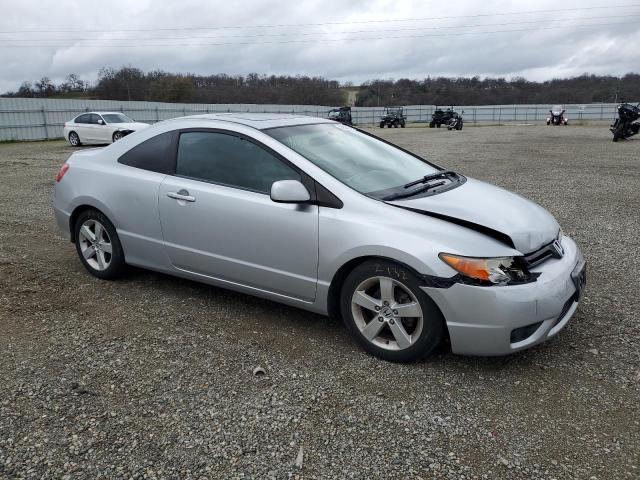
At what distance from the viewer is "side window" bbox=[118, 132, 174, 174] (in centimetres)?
425

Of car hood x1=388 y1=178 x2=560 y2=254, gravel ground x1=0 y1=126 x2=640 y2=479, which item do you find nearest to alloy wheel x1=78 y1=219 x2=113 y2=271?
gravel ground x1=0 y1=126 x2=640 y2=479

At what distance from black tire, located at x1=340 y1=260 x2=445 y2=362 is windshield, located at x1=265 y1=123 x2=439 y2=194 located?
586 millimetres

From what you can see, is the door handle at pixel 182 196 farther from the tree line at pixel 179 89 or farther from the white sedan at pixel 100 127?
Answer: the tree line at pixel 179 89

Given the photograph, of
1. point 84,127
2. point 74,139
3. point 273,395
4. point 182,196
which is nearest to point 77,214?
point 182,196

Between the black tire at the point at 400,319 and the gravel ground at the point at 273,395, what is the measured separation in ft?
0.32

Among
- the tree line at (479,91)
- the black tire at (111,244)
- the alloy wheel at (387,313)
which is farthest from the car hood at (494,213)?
the tree line at (479,91)

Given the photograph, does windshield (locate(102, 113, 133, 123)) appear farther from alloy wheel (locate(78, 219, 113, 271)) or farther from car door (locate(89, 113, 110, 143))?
alloy wheel (locate(78, 219, 113, 271))

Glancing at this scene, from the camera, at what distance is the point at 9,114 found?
2889cm

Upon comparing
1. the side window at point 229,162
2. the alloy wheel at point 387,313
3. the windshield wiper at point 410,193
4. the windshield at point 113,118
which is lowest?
the alloy wheel at point 387,313

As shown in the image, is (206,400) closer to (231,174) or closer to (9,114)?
(231,174)

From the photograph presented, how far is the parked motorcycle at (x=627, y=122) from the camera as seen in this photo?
20.9m

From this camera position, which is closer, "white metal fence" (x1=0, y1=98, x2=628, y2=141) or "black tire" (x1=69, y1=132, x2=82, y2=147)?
"black tire" (x1=69, y1=132, x2=82, y2=147)

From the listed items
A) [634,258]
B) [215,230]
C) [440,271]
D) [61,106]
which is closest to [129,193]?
[215,230]

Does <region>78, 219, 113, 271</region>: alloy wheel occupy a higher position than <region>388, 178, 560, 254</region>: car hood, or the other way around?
<region>388, 178, 560, 254</region>: car hood
